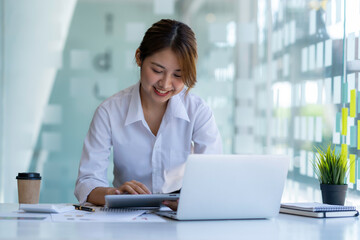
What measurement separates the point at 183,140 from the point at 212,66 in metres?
2.30

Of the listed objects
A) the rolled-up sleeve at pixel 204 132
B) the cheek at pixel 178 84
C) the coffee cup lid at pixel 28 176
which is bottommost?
the coffee cup lid at pixel 28 176

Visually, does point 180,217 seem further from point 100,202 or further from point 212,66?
point 212,66

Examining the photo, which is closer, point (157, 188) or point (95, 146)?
point (95, 146)

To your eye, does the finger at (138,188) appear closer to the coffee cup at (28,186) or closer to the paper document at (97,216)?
the paper document at (97,216)

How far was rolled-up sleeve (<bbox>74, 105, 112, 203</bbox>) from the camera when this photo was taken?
2.12 m

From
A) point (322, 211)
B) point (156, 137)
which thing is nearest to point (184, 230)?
point (322, 211)

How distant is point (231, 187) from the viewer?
5.25 ft

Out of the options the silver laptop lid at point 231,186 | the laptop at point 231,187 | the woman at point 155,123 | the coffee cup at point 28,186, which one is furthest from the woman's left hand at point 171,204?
the coffee cup at point 28,186

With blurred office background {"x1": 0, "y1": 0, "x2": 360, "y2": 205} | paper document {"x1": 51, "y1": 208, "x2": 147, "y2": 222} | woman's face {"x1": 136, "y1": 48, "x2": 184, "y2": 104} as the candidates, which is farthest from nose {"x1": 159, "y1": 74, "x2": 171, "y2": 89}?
blurred office background {"x1": 0, "y1": 0, "x2": 360, "y2": 205}

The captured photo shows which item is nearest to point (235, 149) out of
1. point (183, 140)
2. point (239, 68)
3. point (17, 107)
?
point (239, 68)

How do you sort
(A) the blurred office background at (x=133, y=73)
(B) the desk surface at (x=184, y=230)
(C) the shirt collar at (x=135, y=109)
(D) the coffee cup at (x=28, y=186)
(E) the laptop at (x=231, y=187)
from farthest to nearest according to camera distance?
1. (A) the blurred office background at (x=133, y=73)
2. (C) the shirt collar at (x=135, y=109)
3. (D) the coffee cup at (x=28, y=186)
4. (E) the laptop at (x=231, y=187)
5. (B) the desk surface at (x=184, y=230)

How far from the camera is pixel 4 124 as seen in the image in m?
4.42

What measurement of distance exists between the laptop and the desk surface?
0.10 feet

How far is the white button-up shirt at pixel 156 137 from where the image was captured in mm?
2334
